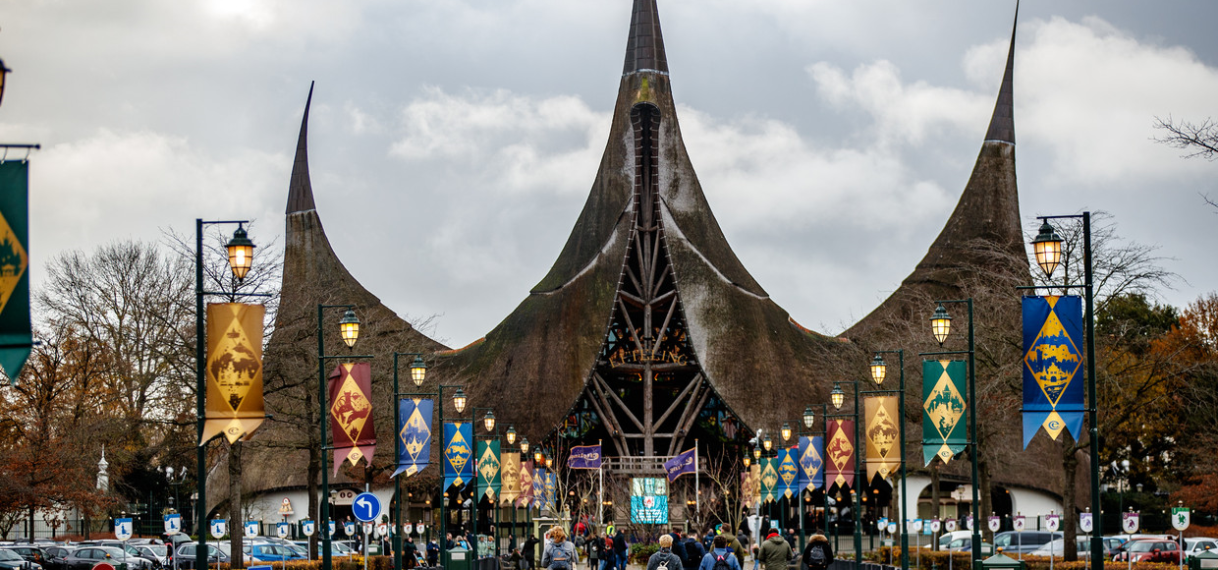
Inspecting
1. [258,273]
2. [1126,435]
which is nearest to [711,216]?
[1126,435]

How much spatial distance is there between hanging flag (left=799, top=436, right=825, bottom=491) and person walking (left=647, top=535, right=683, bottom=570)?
2080 centimetres

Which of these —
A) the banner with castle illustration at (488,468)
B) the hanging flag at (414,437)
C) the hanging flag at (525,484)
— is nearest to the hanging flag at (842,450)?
the banner with castle illustration at (488,468)

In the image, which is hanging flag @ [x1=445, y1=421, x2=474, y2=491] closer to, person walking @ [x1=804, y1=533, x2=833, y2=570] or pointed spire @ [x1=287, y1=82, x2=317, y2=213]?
person walking @ [x1=804, y1=533, x2=833, y2=570]

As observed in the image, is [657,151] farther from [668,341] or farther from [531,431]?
[531,431]

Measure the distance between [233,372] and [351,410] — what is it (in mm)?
5657

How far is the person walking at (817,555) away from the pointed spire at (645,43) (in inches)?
2316

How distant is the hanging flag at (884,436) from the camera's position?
30219mm

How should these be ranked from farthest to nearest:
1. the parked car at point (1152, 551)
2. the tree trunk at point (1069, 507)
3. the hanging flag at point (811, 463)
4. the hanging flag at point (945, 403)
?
the hanging flag at point (811, 463) < the parked car at point (1152, 551) < the tree trunk at point (1069, 507) < the hanging flag at point (945, 403)

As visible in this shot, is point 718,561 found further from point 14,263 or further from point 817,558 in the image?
point 14,263

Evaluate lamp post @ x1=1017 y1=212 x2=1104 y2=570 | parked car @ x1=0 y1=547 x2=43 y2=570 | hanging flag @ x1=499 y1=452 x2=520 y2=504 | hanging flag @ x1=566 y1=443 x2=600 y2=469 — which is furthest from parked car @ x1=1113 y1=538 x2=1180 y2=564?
parked car @ x1=0 y1=547 x2=43 y2=570

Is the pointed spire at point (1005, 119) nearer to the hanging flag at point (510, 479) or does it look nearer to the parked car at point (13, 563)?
the hanging flag at point (510, 479)

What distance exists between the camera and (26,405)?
48312mm

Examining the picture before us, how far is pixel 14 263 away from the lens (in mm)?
12195

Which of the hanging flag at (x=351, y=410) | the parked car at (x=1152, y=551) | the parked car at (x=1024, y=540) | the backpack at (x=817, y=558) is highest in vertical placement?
the hanging flag at (x=351, y=410)
